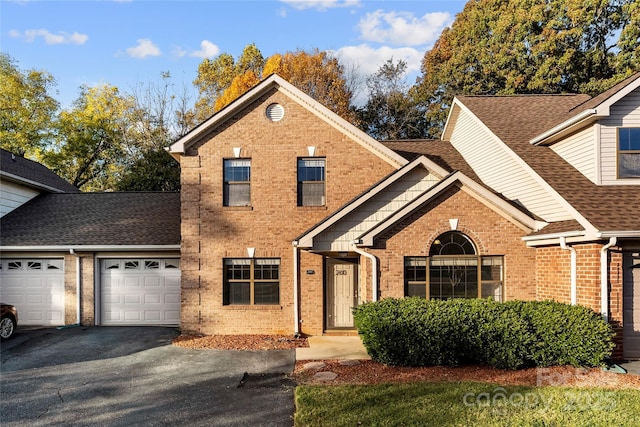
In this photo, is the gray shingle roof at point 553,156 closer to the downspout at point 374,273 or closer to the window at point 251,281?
the downspout at point 374,273

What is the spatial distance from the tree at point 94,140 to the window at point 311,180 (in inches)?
907

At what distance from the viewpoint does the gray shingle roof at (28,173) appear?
53.1 feet

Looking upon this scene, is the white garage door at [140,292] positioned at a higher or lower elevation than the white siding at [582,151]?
lower

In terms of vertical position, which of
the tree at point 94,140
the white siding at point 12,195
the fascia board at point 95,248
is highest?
the tree at point 94,140

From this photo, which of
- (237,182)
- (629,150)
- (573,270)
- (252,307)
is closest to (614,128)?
(629,150)

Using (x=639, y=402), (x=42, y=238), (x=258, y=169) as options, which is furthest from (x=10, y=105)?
(x=639, y=402)

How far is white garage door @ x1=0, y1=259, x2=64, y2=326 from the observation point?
47.8ft

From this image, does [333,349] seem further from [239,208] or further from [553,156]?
[553,156]

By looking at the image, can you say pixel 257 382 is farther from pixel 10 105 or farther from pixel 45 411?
pixel 10 105

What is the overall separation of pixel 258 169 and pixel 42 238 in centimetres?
799

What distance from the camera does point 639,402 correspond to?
6961 millimetres

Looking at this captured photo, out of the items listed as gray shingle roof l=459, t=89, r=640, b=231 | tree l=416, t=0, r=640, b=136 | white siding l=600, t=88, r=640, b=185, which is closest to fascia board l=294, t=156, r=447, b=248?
gray shingle roof l=459, t=89, r=640, b=231

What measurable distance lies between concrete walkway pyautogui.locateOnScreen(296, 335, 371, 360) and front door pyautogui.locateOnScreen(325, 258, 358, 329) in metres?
0.64

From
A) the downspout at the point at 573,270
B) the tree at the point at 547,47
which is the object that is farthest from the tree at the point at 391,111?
the downspout at the point at 573,270
